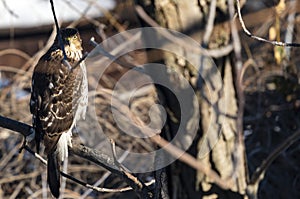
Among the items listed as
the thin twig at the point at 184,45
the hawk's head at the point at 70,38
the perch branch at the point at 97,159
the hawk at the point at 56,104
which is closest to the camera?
the perch branch at the point at 97,159

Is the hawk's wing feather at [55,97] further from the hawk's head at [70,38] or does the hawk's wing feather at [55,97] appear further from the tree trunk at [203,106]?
the tree trunk at [203,106]

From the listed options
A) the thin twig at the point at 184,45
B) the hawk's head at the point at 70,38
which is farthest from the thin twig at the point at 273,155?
the hawk's head at the point at 70,38

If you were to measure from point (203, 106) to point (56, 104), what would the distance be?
26.6 inches

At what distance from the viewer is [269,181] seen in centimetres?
463

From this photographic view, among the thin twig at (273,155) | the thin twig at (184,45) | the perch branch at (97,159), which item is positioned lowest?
the thin twig at (273,155)

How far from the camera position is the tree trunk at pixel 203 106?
3.38m

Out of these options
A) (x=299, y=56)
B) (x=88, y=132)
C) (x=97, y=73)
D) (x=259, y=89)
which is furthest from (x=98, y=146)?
(x=299, y=56)

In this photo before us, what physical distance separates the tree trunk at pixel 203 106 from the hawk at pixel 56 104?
0.41m

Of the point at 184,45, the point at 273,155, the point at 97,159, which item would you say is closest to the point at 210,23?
the point at 184,45

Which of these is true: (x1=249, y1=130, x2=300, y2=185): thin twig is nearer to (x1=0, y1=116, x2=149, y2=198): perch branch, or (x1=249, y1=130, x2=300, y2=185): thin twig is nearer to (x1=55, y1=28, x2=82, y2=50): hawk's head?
(x1=0, y1=116, x2=149, y2=198): perch branch

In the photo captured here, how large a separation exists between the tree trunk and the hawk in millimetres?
406

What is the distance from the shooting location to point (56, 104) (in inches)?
130

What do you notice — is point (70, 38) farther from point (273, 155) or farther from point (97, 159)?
point (273, 155)

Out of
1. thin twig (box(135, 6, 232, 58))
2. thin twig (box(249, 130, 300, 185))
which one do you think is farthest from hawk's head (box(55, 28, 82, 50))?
thin twig (box(249, 130, 300, 185))
